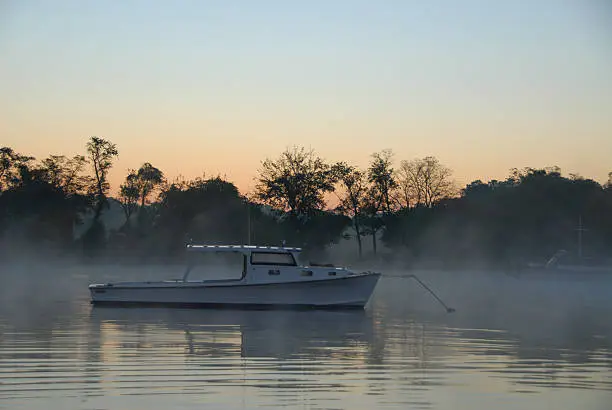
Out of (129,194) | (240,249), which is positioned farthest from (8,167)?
(240,249)

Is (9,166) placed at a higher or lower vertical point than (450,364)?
higher

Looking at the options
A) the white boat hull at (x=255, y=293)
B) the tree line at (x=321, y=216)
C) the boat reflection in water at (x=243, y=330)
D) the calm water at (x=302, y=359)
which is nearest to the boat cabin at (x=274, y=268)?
the white boat hull at (x=255, y=293)

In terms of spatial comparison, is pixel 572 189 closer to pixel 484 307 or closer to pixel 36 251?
pixel 36 251

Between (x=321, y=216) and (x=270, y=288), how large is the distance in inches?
2940

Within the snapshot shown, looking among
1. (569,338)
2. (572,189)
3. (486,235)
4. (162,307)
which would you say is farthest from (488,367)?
(572,189)

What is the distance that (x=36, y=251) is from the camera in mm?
117562

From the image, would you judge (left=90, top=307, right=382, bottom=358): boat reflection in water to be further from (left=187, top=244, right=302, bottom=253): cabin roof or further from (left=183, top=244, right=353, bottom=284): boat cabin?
(left=187, top=244, right=302, bottom=253): cabin roof

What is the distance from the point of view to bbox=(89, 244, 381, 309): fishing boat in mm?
40406

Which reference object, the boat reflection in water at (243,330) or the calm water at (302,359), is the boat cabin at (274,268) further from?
the calm water at (302,359)

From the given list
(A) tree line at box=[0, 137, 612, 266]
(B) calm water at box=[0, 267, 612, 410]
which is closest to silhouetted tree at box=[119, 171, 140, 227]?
(A) tree line at box=[0, 137, 612, 266]

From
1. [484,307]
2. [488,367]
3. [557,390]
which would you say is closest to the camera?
[557,390]

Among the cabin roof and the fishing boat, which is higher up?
the cabin roof

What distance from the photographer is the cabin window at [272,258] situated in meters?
40.7

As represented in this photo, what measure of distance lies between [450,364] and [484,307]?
21776 millimetres
